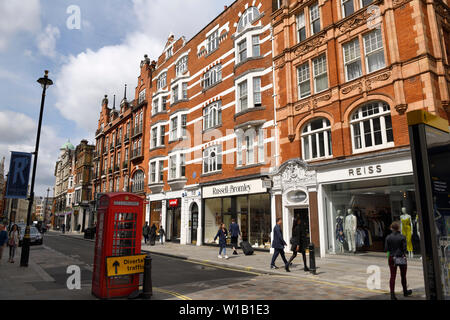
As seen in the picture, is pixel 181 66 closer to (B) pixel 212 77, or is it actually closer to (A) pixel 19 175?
(B) pixel 212 77

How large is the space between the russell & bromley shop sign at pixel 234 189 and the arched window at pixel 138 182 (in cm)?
1163

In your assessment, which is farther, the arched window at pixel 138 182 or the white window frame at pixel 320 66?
the arched window at pixel 138 182

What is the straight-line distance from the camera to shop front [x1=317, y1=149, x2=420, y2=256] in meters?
12.5

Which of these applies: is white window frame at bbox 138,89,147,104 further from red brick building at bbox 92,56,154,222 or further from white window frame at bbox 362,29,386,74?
white window frame at bbox 362,29,386,74

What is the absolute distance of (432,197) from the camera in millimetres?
5008

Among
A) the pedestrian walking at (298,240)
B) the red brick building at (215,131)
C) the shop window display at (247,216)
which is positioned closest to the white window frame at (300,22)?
the red brick building at (215,131)

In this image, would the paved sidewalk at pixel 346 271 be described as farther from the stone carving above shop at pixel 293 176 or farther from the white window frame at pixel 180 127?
the white window frame at pixel 180 127

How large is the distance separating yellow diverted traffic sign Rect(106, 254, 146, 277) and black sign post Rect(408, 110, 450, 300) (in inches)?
235

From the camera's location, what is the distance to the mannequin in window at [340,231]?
14.6 m

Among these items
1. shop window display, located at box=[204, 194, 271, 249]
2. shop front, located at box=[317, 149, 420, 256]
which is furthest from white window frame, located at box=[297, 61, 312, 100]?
shop window display, located at box=[204, 194, 271, 249]

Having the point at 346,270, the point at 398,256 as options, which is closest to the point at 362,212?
the point at 346,270

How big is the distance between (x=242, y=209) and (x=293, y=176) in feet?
15.8

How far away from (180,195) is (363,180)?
1535cm
